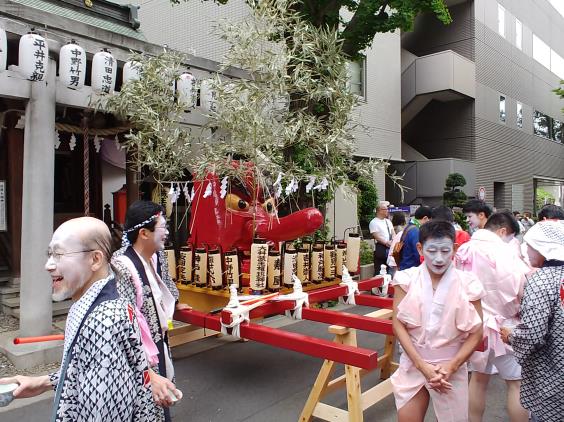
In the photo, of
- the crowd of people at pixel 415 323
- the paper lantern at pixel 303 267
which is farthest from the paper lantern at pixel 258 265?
the crowd of people at pixel 415 323

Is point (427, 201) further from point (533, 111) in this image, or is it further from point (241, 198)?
point (241, 198)

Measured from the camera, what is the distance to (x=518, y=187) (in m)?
23.1

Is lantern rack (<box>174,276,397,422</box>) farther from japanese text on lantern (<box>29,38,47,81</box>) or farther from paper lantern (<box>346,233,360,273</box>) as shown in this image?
japanese text on lantern (<box>29,38,47,81</box>)

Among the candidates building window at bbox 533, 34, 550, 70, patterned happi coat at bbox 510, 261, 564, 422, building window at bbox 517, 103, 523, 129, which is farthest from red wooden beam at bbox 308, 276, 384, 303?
building window at bbox 533, 34, 550, 70

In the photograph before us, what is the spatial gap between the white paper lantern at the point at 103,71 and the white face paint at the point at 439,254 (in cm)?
509

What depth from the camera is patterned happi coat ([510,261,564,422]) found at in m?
2.56

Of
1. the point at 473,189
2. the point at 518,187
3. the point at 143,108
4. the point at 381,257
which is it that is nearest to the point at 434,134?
the point at 473,189

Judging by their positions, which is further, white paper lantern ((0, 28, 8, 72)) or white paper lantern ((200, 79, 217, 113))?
white paper lantern ((200, 79, 217, 113))

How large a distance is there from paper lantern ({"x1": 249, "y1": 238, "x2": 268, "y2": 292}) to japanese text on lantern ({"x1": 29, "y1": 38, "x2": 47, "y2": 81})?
3.38 metres

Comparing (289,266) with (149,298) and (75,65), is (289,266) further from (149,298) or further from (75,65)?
(75,65)

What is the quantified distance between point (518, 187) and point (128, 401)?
985 inches

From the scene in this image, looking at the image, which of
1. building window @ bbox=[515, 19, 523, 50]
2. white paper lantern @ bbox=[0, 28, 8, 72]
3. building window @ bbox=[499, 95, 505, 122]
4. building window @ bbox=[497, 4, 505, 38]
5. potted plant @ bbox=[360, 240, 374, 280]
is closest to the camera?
white paper lantern @ bbox=[0, 28, 8, 72]

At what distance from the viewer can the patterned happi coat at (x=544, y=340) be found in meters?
2.56

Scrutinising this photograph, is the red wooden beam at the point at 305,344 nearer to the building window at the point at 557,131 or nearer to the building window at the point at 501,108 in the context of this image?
the building window at the point at 501,108
